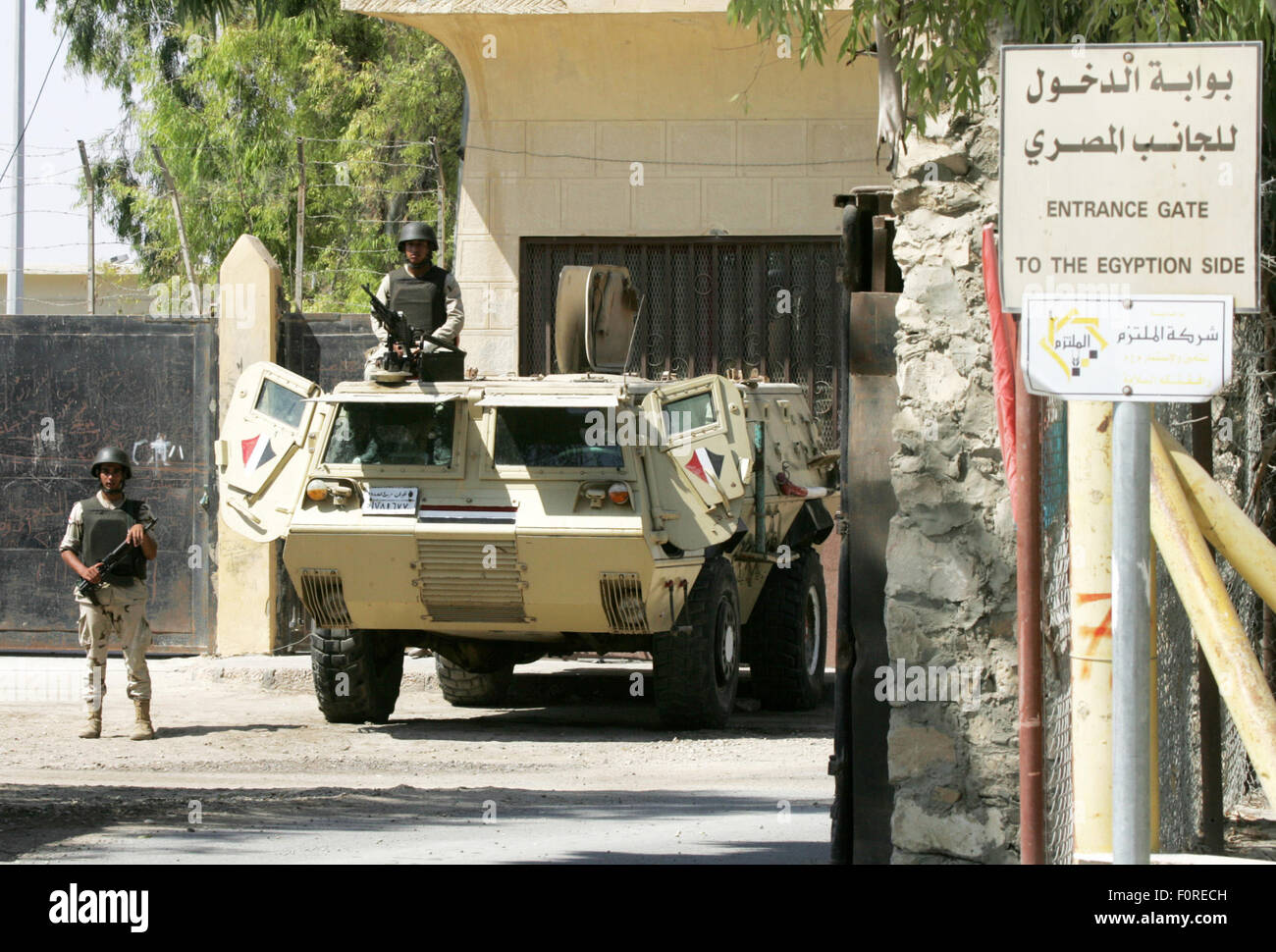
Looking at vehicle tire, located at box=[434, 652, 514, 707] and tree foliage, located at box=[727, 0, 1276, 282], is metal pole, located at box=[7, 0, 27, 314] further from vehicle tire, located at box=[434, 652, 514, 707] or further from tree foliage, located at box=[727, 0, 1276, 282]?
tree foliage, located at box=[727, 0, 1276, 282]

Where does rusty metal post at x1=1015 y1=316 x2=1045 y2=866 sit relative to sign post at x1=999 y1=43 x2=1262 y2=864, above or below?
below

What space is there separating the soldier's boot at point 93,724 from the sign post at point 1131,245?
821cm

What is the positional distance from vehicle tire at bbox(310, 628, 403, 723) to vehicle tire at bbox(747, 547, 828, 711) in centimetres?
238

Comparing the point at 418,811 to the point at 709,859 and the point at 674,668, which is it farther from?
the point at 674,668

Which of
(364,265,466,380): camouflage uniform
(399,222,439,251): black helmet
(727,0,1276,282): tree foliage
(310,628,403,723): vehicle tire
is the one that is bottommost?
(310,628,403,723): vehicle tire

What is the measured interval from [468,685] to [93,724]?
2.70 meters

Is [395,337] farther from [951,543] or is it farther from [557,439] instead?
[951,543]

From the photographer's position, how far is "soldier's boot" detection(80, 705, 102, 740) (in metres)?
10.4

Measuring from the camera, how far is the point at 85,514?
34.2 ft

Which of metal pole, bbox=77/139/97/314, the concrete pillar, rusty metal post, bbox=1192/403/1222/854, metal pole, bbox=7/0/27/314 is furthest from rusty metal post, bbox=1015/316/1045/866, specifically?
metal pole, bbox=7/0/27/314

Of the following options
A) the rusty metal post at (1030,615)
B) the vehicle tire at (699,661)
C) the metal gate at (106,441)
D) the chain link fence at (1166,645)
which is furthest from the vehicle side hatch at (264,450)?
the rusty metal post at (1030,615)

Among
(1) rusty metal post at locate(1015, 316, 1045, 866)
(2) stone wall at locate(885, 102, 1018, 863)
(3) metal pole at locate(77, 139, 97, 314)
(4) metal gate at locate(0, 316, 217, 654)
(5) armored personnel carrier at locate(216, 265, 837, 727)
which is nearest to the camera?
(1) rusty metal post at locate(1015, 316, 1045, 866)

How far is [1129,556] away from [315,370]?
11.2 m
